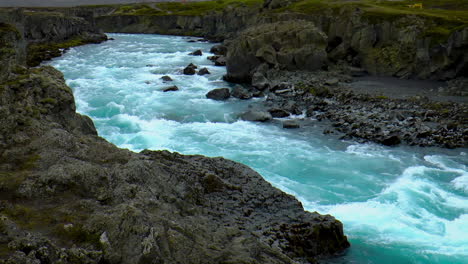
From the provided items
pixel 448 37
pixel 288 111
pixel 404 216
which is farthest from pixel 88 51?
pixel 404 216

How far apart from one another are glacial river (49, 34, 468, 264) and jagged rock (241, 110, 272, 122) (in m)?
0.84

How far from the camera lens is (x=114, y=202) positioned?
8.26m

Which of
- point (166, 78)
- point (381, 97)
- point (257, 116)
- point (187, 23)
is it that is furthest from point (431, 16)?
point (187, 23)

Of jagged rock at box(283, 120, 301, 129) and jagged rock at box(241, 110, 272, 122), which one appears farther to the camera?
jagged rock at box(241, 110, 272, 122)

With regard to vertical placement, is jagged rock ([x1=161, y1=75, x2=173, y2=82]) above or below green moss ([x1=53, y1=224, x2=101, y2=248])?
below

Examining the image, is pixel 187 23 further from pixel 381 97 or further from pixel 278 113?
pixel 278 113

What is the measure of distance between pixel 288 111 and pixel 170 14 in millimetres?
105004

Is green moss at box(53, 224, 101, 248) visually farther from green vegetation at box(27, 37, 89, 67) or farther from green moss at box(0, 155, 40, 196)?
green vegetation at box(27, 37, 89, 67)

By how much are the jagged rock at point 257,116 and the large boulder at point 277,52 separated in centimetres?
1473

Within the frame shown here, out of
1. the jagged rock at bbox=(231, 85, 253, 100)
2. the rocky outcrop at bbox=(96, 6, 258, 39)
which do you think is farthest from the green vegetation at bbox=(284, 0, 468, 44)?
the rocky outcrop at bbox=(96, 6, 258, 39)

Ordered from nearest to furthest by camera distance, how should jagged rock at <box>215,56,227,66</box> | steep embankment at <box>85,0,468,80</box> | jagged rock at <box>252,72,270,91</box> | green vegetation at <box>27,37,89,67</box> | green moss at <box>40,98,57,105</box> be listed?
green moss at <box>40,98,57,105</box> < jagged rock at <box>252,72,270,91</box> < steep embankment at <box>85,0,468,80</box> < jagged rock at <box>215,56,227,66</box> < green vegetation at <box>27,37,89,67</box>

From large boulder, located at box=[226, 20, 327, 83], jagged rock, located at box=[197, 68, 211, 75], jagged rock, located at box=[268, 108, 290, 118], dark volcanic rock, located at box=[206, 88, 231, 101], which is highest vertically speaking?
large boulder, located at box=[226, 20, 327, 83]

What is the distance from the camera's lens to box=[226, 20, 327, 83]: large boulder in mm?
48719

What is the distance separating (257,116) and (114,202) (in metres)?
25.7
